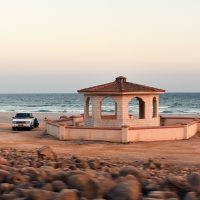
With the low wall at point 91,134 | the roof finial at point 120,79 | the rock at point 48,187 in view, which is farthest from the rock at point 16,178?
the roof finial at point 120,79

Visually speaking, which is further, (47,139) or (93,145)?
(47,139)

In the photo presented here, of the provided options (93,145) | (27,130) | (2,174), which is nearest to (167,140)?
(93,145)

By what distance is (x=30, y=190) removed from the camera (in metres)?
7.29

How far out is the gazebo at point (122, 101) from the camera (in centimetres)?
2683

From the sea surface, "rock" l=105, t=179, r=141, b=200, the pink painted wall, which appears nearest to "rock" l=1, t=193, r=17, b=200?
"rock" l=105, t=179, r=141, b=200

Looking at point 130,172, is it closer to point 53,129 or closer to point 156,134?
point 156,134

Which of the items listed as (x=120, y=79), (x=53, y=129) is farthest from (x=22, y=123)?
(x=120, y=79)

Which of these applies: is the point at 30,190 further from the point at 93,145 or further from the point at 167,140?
the point at 167,140

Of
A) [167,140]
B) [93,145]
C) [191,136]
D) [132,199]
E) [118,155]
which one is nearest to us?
[132,199]

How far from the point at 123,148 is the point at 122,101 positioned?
16.4 feet

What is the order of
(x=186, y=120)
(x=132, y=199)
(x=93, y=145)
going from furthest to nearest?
(x=186, y=120), (x=93, y=145), (x=132, y=199)

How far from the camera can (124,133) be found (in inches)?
957

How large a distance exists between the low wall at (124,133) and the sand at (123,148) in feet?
1.83

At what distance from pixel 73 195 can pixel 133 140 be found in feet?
58.4
